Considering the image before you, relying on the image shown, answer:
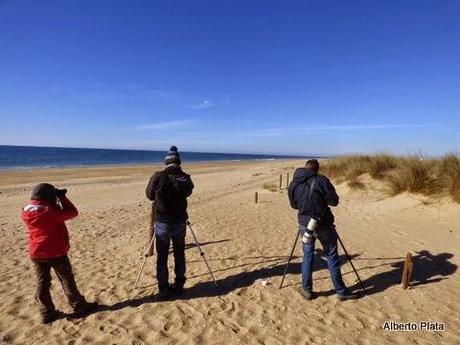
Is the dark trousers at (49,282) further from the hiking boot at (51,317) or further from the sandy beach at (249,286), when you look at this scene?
the sandy beach at (249,286)

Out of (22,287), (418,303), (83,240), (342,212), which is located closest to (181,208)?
(22,287)

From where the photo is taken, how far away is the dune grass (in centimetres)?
1124

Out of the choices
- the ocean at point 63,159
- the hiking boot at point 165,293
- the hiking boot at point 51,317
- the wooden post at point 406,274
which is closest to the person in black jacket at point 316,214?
the wooden post at point 406,274

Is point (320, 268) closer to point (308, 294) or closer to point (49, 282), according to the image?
point (308, 294)

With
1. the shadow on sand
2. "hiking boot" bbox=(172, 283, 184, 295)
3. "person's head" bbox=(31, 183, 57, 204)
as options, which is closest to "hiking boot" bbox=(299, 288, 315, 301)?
the shadow on sand

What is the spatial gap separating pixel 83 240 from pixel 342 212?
8006 mm

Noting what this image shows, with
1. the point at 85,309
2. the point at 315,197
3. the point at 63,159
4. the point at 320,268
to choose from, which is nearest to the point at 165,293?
the point at 85,309

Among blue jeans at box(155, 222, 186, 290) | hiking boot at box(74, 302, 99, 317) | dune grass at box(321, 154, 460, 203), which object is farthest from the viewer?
dune grass at box(321, 154, 460, 203)

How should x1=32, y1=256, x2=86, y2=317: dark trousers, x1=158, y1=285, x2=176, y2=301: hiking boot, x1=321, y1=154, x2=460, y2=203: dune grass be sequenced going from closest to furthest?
x1=32, y1=256, x2=86, y2=317: dark trousers → x1=158, y1=285, x2=176, y2=301: hiking boot → x1=321, y1=154, x2=460, y2=203: dune grass

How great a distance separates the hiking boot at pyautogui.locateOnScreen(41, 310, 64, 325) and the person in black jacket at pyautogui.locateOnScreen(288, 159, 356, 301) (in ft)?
11.2

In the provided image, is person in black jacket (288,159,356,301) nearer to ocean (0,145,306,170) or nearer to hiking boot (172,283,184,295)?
hiking boot (172,283,184,295)

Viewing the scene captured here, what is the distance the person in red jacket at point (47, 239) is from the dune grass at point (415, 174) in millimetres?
10445

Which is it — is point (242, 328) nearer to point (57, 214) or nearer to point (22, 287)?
point (57, 214)

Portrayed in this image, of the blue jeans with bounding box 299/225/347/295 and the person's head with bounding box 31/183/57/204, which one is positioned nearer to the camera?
the person's head with bounding box 31/183/57/204
